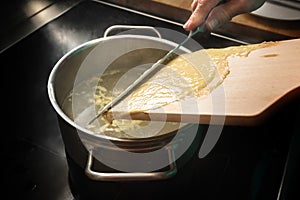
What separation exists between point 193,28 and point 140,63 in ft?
0.63

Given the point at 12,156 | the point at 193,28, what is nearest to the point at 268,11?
the point at 193,28

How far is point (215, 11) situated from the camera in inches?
30.5

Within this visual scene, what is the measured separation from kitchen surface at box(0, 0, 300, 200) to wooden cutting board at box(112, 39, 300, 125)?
4 centimetres

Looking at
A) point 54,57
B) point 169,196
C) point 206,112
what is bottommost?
point 169,196

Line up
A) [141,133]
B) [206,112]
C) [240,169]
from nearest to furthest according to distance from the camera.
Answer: [206,112]
[141,133]
[240,169]

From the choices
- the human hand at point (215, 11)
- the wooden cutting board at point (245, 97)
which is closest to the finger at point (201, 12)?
the human hand at point (215, 11)

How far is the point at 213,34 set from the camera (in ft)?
3.60

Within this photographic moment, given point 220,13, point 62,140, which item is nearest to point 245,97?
point 220,13

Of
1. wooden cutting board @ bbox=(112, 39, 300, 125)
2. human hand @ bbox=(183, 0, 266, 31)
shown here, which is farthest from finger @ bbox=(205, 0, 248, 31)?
wooden cutting board @ bbox=(112, 39, 300, 125)

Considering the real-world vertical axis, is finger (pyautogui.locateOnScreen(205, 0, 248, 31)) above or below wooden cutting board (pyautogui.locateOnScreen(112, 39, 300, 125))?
above

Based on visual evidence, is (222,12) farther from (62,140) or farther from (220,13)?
Answer: (62,140)

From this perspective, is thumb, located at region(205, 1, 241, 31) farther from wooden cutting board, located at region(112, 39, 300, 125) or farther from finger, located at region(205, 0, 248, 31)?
wooden cutting board, located at region(112, 39, 300, 125)

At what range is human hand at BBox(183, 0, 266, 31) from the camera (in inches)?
30.5

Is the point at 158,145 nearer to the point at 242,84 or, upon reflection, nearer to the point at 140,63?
the point at 242,84
